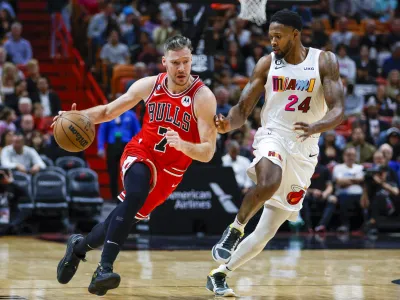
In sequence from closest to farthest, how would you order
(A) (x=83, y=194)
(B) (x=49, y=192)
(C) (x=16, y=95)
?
(B) (x=49, y=192)
(A) (x=83, y=194)
(C) (x=16, y=95)

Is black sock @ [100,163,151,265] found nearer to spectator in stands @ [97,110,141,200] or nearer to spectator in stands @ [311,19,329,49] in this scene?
spectator in stands @ [97,110,141,200]

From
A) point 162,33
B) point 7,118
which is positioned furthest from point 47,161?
point 162,33

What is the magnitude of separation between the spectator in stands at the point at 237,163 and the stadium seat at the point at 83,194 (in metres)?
2.25

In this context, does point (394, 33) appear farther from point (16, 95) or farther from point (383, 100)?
point (16, 95)

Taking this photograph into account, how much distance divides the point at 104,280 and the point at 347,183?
9.29m

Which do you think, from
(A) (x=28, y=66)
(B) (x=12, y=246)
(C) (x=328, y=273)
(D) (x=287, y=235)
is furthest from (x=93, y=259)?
(A) (x=28, y=66)

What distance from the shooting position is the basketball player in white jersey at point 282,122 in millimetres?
7547

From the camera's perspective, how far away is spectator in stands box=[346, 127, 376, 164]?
1631cm

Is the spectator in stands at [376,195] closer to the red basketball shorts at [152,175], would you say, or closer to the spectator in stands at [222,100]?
→ the spectator in stands at [222,100]

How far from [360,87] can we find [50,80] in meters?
6.90

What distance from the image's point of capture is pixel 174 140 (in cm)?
703

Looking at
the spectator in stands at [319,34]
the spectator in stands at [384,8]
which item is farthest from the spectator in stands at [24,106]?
the spectator in stands at [384,8]

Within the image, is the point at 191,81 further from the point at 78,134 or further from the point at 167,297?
the point at 167,297

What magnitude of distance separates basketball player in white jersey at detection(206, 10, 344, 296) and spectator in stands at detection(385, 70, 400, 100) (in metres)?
11.4
